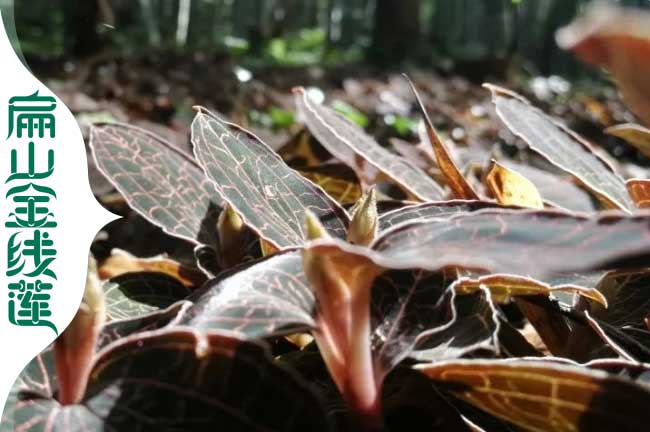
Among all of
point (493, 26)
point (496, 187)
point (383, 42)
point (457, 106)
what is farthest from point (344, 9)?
point (496, 187)

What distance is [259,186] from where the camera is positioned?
627 mm

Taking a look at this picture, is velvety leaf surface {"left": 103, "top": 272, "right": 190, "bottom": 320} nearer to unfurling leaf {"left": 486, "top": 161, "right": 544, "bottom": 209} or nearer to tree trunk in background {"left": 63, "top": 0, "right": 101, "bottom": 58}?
unfurling leaf {"left": 486, "top": 161, "right": 544, "bottom": 209}

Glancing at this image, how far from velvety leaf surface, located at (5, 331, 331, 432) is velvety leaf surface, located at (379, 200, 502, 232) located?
0.22m

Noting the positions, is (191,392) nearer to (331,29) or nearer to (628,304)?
(628,304)


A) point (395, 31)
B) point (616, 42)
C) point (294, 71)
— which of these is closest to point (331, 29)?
point (395, 31)

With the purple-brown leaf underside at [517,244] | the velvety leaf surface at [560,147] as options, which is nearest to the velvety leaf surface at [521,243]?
the purple-brown leaf underside at [517,244]

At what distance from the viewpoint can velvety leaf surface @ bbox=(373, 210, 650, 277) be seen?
38 cm

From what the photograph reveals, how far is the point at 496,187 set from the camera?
758mm

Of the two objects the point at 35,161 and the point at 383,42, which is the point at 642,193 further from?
the point at 383,42

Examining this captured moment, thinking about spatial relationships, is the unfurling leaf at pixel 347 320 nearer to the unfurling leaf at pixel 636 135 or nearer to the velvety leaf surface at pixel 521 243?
the velvety leaf surface at pixel 521 243

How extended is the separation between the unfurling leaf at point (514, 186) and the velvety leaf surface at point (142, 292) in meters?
0.30

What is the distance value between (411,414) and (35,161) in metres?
0.31

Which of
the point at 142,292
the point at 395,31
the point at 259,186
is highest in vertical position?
the point at 259,186

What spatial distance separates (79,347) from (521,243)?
10.0 inches
